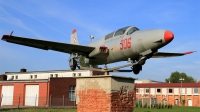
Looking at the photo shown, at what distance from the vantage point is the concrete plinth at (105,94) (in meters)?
9.84

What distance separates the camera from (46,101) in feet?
119

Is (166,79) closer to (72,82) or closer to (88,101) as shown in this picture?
(72,82)

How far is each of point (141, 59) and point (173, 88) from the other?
55705 millimetres

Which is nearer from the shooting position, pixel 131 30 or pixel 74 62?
pixel 131 30

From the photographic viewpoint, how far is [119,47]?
1112 cm

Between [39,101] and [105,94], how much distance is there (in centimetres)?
2882

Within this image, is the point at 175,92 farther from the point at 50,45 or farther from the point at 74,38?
the point at 50,45

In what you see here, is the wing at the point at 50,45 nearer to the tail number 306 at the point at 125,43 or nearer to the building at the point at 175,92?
the tail number 306 at the point at 125,43

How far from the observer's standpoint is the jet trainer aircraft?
32.5 feet

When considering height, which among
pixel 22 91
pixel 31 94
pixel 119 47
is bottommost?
pixel 31 94

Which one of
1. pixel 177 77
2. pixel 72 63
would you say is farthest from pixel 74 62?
pixel 177 77

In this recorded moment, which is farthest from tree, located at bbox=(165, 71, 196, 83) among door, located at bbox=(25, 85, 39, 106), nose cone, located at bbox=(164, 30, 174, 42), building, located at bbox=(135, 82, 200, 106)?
nose cone, located at bbox=(164, 30, 174, 42)

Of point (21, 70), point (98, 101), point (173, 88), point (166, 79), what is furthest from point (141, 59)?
point (166, 79)

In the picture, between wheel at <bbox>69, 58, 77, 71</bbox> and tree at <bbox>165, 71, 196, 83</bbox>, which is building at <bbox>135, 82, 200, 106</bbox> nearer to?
wheel at <bbox>69, 58, 77, 71</bbox>
